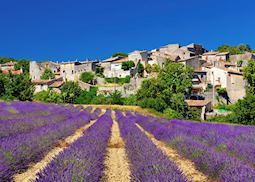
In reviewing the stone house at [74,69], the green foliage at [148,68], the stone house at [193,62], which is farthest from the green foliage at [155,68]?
the stone house at [74,69]

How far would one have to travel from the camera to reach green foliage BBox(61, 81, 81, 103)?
3595cm

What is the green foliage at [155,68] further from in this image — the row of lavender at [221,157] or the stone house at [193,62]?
the row of lavender at [221,157]

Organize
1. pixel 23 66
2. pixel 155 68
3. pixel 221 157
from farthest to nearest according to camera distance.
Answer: pixel 23 66, pixel 155 68, pixel 221 157

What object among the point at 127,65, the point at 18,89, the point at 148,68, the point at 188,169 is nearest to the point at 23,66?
the point at 127,65

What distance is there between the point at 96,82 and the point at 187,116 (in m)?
24.1

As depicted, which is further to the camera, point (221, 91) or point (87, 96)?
point (87, 96)

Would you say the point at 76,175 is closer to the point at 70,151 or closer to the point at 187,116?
the point at 70,151

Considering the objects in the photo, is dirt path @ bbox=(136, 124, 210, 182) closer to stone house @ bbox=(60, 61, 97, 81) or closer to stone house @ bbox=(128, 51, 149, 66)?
stone house @ bbox=(60, 61, 97, 81)

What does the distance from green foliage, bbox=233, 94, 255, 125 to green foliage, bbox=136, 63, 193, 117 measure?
5019 mm

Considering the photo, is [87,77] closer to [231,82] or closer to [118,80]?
[118,80]

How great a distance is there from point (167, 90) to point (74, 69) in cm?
2654

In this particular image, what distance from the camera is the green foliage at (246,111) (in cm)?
1989

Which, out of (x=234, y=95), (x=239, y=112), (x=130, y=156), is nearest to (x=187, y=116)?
(x=239, y=112)

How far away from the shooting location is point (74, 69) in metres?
51.5
